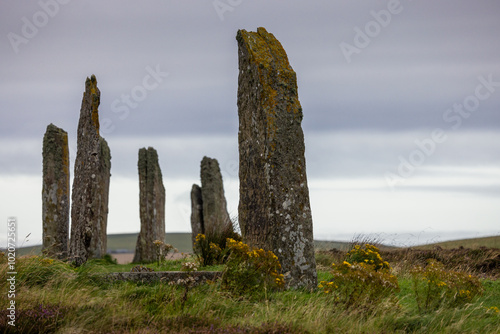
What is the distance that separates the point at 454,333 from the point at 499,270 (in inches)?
353

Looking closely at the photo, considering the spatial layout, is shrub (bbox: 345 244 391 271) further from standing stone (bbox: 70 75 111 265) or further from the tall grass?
standing stone (bbox: 70 75 111 265)

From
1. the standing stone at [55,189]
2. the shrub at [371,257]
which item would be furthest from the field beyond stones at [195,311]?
the standing stone at [55,189]

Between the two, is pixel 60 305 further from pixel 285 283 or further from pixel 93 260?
pixel 93 260

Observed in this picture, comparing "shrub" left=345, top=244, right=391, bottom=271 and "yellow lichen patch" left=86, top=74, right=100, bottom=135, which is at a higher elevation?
"yellow lichen patch" left=86, top=74, right=100, bottom=135

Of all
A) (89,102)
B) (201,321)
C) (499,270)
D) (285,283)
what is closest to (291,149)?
(285,283)

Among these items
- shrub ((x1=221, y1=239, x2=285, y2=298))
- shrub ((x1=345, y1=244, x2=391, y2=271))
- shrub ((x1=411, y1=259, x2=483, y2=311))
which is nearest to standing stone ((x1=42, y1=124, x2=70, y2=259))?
shrub ((x1=345, y1=244, x2=391, y2=271))

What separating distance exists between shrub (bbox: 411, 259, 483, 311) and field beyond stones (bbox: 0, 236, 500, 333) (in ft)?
0.44

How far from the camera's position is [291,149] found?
10062mm

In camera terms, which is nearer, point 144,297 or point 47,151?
point 144,297

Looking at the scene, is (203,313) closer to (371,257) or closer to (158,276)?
(158,276)

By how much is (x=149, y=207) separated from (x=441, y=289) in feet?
49.1

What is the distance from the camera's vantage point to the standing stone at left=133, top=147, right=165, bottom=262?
70.4ft

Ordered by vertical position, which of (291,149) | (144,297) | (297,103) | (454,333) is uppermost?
(297,103)

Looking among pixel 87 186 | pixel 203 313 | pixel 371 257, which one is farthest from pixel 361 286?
pixel 87 186
